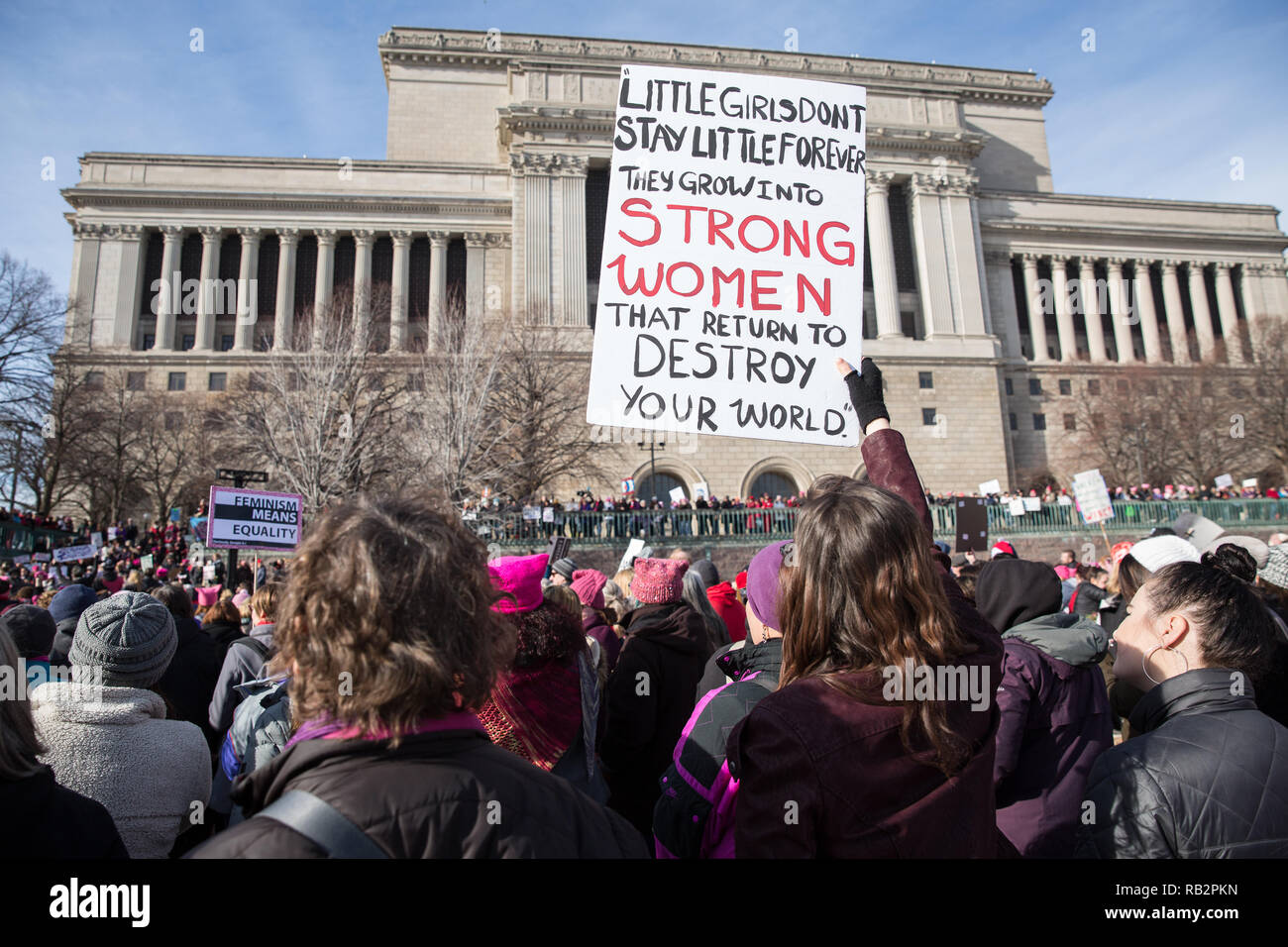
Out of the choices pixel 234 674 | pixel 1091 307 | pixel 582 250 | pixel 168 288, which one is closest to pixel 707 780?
pixel 234 674

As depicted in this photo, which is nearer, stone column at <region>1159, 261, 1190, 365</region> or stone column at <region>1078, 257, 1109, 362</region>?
stone column at <region>1159, 261, 1190, 365</region>

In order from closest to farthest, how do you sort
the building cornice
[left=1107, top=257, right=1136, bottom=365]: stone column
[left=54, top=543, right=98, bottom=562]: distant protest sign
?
[left=54, top=543, right=98, bottom=562]: distant protest sign, the building cornice, [left=1107, top=257, right=1136, bottom=365]: stone column

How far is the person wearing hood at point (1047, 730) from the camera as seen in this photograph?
2.80 m

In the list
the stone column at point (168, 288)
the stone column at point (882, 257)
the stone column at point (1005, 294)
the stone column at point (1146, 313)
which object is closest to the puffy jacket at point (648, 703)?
the stone column at point (882, 257)

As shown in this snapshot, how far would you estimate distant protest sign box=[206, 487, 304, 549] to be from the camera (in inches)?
445

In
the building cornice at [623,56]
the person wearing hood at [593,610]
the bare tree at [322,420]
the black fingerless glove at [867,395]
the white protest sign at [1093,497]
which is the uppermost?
the building cornice at [623,56]

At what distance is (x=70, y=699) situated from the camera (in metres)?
2.56

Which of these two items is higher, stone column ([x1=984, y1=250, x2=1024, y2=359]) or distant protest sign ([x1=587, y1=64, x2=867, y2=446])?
stone column ([x1=984, y1=250, x2=1024, y2=359])

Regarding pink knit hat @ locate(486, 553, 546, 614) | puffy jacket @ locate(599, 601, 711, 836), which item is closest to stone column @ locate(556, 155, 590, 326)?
puffy jacket @ locate(599, 601, 711, 836)

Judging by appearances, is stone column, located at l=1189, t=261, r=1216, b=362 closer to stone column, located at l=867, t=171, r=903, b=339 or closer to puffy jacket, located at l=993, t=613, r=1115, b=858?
stone column, located at l=867, t=171, r=903, b=339

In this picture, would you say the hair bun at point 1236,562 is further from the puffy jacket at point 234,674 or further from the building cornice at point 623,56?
the building cornice at point 623,56

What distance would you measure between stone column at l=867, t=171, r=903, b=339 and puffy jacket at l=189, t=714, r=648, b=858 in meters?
42.4

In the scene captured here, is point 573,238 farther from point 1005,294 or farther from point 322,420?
point 1005,294

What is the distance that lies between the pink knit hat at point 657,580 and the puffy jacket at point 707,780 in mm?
1387
